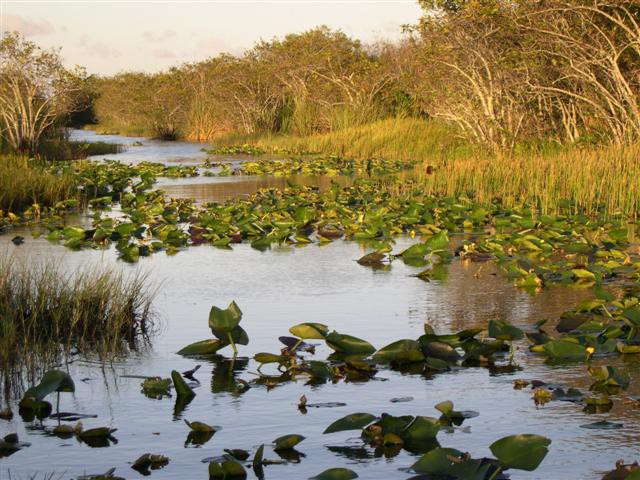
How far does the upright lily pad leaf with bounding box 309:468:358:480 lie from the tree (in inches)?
1082

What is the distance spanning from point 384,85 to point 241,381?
31.0 metres

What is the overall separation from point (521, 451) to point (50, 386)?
8.82 ft

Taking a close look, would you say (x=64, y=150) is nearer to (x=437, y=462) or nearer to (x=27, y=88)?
(x=27, y=88)

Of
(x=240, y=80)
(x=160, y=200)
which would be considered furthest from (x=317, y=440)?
(x=240, y=80)

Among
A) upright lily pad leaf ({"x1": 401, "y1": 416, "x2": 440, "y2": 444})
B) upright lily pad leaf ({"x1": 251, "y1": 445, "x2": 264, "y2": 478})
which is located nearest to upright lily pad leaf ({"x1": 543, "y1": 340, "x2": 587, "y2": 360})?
upright lily pad leaf ({"x1": 401, "y1": 416, "x2": 440, "y2": 444})

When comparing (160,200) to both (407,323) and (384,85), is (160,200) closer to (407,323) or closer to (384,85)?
(407,323)

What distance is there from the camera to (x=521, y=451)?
429cm

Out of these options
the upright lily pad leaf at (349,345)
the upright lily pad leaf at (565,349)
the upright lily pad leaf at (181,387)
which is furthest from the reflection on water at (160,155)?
the upright lily pad leaf at (181,387)

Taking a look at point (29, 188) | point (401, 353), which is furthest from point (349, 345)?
point (29, 188)

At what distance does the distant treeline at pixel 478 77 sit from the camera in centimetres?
1952

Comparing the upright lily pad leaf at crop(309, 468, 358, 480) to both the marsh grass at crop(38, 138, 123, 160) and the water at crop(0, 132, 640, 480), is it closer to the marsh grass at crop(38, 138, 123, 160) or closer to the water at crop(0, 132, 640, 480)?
the water at crop(0, 132, 640, 480)

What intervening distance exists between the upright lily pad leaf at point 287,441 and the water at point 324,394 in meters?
0.06

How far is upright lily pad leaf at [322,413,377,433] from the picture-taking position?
4.75 m

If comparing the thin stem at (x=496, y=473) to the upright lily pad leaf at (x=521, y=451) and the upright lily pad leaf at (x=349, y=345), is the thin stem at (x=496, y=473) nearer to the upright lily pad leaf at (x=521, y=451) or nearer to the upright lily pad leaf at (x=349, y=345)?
the upright lily pad leaf at (x=521, y=451)
